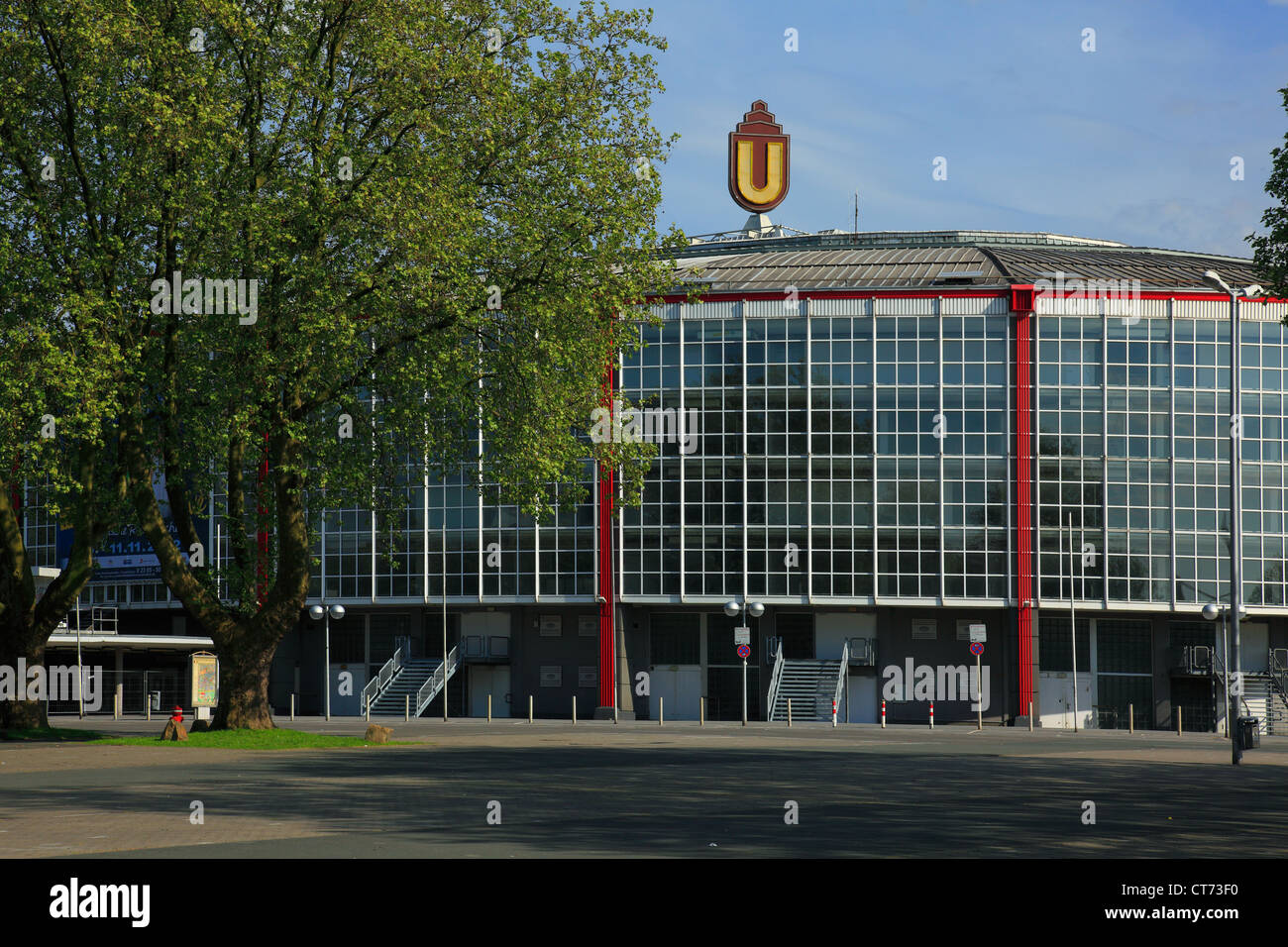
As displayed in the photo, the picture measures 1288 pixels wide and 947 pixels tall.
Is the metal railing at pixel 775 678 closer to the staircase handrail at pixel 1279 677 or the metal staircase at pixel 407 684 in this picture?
the metal staircase at pixel 407 684

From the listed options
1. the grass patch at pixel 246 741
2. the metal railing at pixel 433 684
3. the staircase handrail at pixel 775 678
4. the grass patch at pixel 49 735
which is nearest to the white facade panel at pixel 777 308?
the staircase handrail at pixel 775 678

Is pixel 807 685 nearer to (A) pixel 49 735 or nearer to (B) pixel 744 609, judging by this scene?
(B) pixel 744 609

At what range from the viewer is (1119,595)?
196ft

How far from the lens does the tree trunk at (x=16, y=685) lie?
3259 cm

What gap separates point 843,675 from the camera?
199 ft

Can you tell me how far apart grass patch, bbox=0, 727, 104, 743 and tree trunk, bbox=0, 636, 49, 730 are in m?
0.20

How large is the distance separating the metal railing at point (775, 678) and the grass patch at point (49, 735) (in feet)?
106

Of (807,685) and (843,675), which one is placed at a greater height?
(843,675)

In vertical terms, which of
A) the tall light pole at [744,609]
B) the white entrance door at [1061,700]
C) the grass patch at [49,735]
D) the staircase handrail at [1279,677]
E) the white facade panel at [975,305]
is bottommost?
the white entrance door at [1061,700]

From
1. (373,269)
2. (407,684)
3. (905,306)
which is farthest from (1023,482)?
(373,269)

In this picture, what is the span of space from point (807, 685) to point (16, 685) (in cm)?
3610
